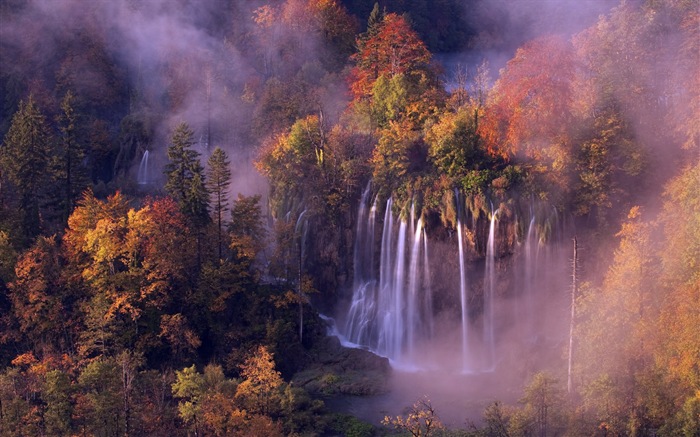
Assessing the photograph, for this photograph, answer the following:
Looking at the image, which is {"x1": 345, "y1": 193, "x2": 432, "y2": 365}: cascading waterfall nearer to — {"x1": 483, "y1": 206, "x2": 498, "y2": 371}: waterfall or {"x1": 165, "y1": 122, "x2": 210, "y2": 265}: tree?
{"x1": 483, "y1": 206, "x2": 498, "y2": 371}: waterfall

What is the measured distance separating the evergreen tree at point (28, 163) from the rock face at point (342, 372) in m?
19.9

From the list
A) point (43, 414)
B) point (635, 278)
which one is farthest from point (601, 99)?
point (43, 414)

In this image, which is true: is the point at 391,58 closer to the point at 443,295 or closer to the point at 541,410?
the point at 443,295

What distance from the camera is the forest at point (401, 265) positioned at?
35656 millimetres

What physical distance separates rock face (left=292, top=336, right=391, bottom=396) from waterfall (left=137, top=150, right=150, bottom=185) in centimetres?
2541

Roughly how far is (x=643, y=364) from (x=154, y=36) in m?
58.3

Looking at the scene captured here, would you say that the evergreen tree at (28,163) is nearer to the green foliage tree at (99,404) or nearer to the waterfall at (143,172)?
the waterfall at (143,172)

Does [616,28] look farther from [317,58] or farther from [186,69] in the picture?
[186,69]

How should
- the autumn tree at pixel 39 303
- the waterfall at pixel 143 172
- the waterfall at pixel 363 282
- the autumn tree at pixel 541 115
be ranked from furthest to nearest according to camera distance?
the waterfall at pixel 143 172 < the waterfall at pixel 363 282 < the autumn tree at pixel 541 115 < the autumn tree at pixel 39 303

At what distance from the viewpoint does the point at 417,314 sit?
4675 centimetres

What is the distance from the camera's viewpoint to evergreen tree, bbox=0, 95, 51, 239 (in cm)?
4728

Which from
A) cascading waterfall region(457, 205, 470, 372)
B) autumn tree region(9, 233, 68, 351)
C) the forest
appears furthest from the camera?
cascading waterfall region(457, 205, 470, 372)

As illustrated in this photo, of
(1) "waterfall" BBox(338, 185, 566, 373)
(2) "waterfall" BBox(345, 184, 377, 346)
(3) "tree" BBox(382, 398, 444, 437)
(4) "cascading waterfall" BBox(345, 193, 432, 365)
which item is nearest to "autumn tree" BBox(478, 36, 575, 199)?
(1) "waterfall" BBox(338, 185, 566, 373)

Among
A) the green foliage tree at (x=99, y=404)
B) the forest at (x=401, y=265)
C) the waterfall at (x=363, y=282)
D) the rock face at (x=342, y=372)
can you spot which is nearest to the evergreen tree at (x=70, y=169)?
the forest at (x=401, y=265)
